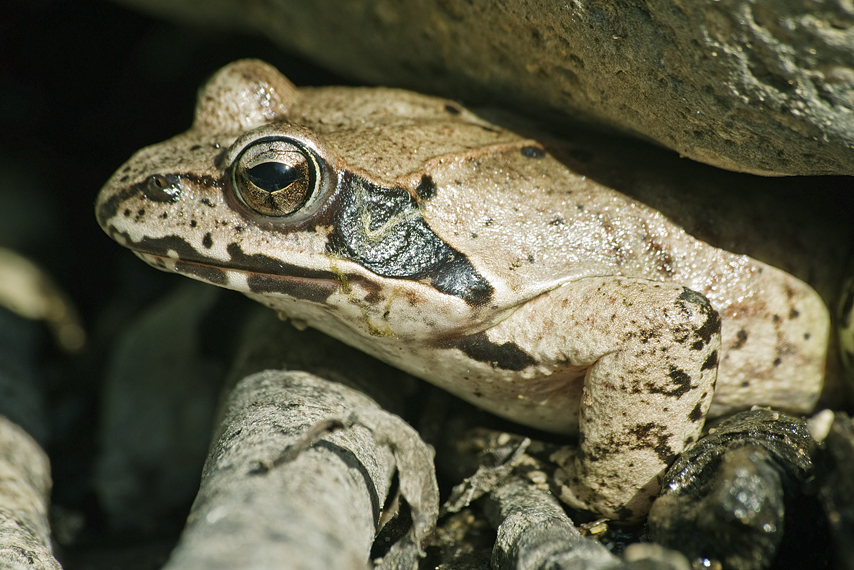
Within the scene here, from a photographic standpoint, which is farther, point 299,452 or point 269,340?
point 269,340

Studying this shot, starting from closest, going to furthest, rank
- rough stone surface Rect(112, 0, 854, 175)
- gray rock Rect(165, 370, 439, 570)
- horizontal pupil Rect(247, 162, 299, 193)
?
gray rock Rect(165, 370, 439, 570)
rough stone surface Rect(112, 0, 854, 175)
horizontal pupil Rect(247, 162, 299, 193)

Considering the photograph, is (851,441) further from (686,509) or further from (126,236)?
(126,236)

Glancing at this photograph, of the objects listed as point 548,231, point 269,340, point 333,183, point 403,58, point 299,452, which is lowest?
point 269,340

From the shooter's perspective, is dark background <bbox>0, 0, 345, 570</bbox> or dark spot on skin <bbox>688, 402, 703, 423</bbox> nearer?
dark spot on skin <bbox>688, 402, 703, 423</bbox>

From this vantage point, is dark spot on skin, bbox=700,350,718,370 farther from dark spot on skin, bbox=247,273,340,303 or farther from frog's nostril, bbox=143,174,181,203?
frog's nostril, bbox=143,174,181,203

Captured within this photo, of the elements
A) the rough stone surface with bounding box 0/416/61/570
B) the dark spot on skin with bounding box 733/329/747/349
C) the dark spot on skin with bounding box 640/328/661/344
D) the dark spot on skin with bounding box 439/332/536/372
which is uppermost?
the dark spot on skin with bounding box 733/329/747/349


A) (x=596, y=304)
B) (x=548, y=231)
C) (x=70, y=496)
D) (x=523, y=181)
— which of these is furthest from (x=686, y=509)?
(x=70, y=496)

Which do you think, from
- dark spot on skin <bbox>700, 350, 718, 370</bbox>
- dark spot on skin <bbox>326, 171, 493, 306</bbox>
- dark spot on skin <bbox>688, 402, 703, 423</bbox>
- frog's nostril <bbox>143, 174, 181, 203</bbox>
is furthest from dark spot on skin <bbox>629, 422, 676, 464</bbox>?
frog's nostril <bbox>143, 174, 181, 203</bbox>
